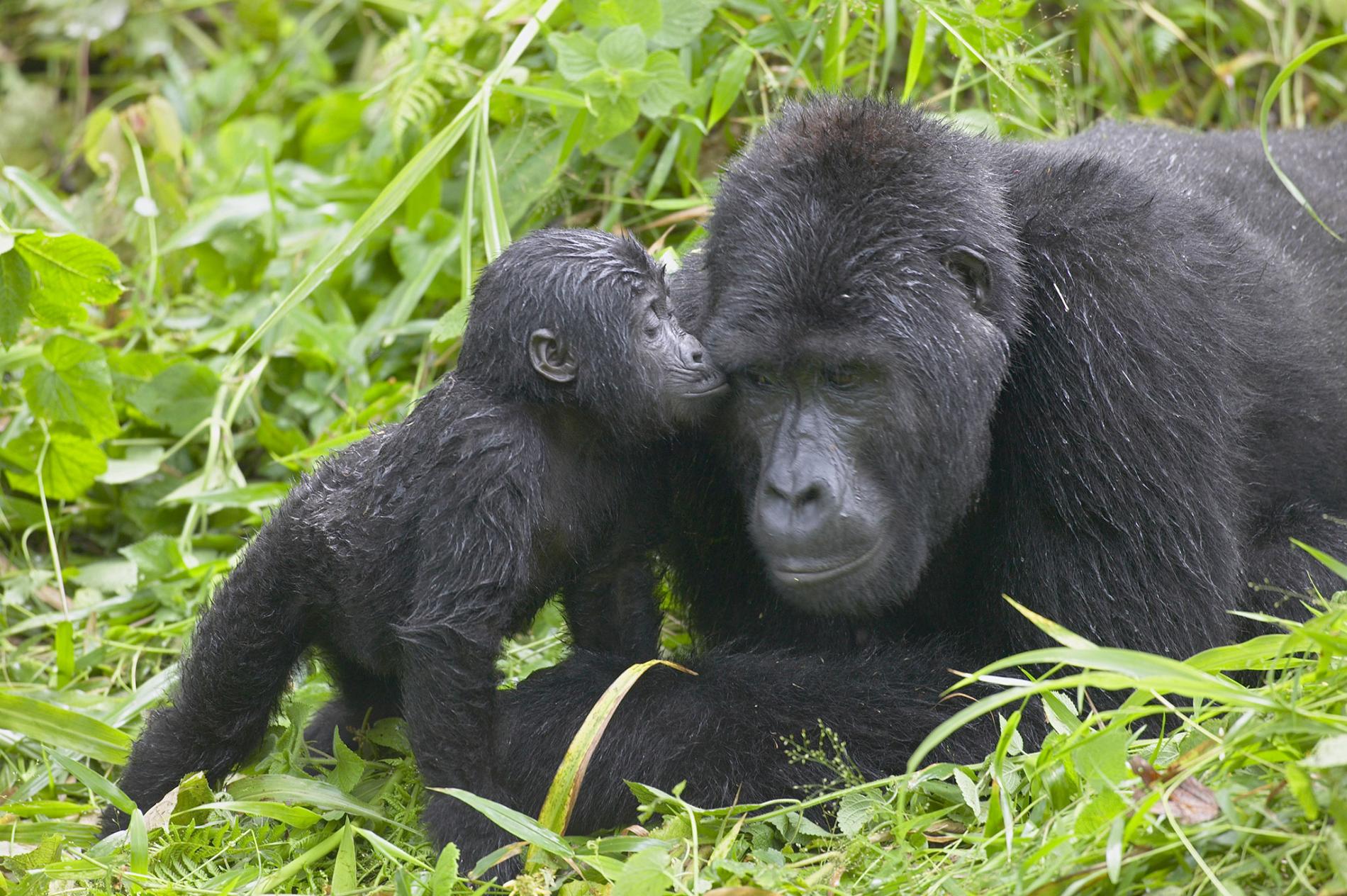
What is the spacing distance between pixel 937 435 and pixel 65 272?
298cm

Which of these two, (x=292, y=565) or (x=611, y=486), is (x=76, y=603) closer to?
(x=292, y=565)

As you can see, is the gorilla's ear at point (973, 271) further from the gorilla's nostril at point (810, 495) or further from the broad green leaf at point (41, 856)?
the broad green leaf at point (41, 856)

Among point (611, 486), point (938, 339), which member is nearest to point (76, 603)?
point (611, 486)

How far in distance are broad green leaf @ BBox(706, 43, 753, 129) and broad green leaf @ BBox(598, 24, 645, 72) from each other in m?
0.46

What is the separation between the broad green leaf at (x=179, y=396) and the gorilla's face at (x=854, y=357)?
2901 millimetres

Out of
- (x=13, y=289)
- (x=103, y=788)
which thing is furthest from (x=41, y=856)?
(x=13, y=289)

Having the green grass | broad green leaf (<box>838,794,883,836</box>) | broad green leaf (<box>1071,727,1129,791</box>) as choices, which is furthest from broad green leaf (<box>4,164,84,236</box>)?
broad green leaf (<box>1071,727,1129,791</box>)

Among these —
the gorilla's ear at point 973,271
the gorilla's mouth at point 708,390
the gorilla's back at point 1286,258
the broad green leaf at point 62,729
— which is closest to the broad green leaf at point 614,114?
the gorilla's back at point 1286,258

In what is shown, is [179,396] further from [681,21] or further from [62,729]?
[681,21]

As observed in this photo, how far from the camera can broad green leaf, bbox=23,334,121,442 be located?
16.7 feet

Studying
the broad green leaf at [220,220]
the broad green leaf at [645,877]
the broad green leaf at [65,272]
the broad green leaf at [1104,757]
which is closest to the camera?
the broad green leaf at [1104,757]

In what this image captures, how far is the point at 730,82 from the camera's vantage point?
17.8 feet

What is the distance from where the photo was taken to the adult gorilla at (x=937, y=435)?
10.9ft

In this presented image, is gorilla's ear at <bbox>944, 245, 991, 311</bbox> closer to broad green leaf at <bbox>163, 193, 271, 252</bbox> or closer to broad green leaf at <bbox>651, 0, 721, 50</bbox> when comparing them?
broad green leaf at <bbox>651, 0, 721, 50</bbox>
